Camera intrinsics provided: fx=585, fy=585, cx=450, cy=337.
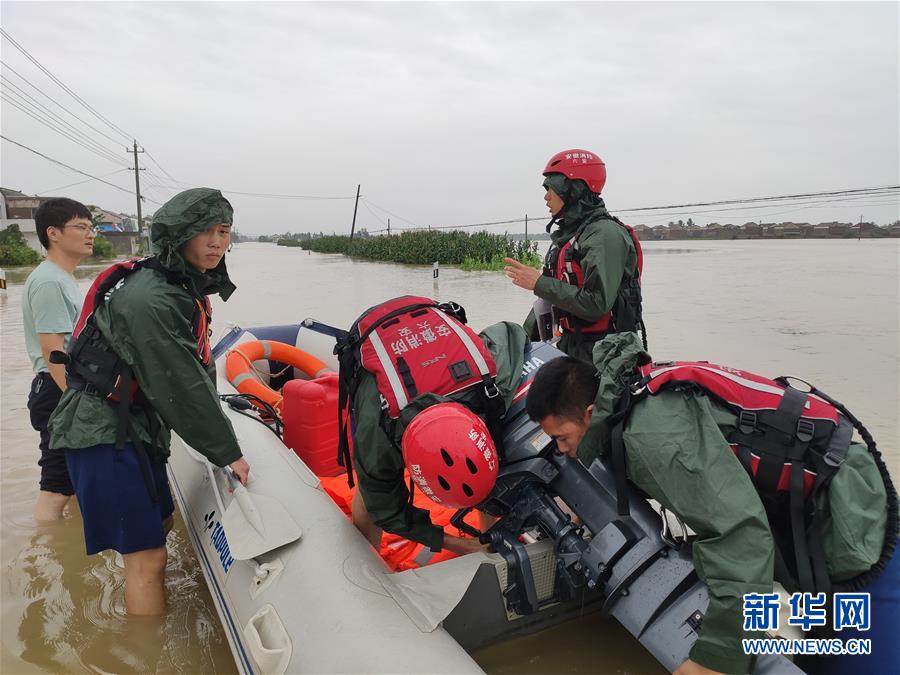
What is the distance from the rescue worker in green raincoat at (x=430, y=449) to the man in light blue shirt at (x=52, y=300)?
1.48 metres

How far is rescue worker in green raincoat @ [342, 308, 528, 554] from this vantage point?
53.7 inches

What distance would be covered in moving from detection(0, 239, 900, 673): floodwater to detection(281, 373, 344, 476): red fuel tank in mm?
671

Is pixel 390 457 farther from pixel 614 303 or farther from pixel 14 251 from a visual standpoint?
pixel 14 251

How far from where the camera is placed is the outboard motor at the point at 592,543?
138 centimetres

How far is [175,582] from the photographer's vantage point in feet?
7.82

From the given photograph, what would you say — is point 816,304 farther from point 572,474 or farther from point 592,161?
point 572,474

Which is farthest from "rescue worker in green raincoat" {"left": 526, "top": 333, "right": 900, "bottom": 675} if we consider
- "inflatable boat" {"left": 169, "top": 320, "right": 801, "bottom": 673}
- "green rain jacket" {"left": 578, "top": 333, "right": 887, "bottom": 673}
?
"inflatable boat" {"left": 169, "top": 320, "right": 801, "bottom": 673}

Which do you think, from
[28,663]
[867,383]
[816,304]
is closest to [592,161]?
[28,663]

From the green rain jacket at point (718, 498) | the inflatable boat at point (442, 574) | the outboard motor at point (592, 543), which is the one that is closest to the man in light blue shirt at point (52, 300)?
the inflatable boat at point (442, 574)

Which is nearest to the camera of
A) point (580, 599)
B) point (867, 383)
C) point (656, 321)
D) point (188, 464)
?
point (580, 599)

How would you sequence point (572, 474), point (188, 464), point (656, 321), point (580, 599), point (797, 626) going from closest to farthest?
point (797, 626)
point (572, 474)
point (580, 599)
point (188, 464)
point (656, 321)

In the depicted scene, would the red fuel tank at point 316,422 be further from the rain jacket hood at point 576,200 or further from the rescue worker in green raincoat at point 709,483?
the rescue worker in green raincoat at point 709,483

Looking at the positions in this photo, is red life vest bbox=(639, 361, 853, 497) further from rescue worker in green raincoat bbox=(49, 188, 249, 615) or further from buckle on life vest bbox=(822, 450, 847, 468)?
rescue worker in green raincoat bbox=(49, 188, 249, 615)

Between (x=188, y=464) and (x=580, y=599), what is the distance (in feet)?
5.66
